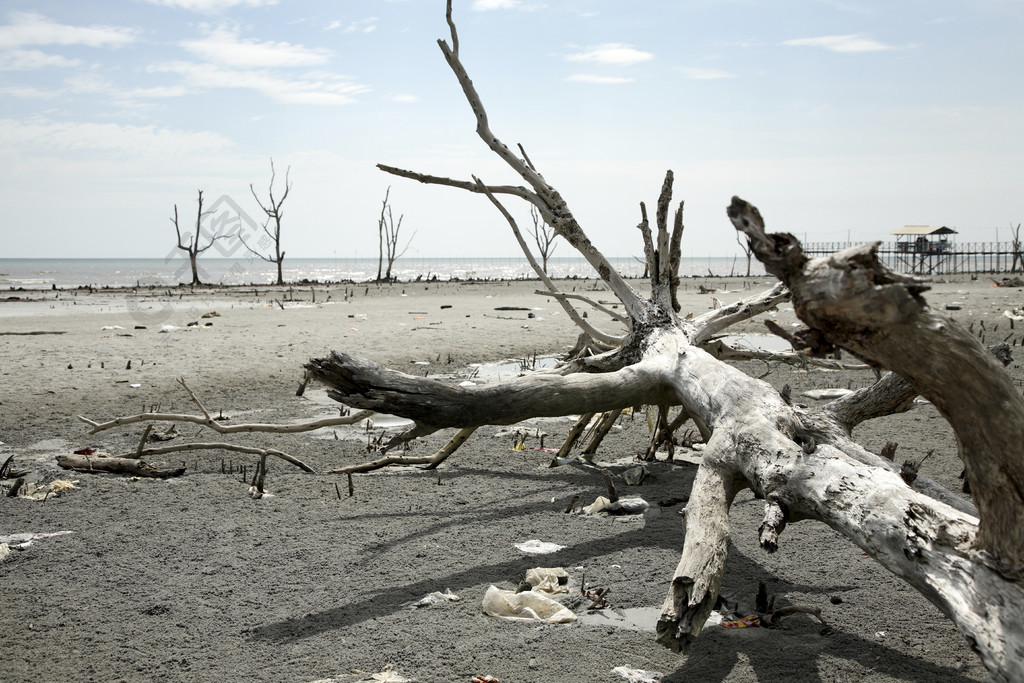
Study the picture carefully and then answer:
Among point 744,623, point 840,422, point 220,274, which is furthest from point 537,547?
point 220,274

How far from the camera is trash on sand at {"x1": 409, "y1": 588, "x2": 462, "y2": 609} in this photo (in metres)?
3.23

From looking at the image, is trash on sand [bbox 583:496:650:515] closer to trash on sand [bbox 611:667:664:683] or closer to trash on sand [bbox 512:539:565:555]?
trash on sand [bbox 512:539:565:555]

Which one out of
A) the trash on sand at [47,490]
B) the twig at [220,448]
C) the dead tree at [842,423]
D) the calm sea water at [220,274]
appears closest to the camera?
the dead tree at [842,423]

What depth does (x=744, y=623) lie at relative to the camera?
3.00 m

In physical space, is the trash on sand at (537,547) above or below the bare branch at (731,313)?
below

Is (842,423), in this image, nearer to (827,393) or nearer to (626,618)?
(626,618)

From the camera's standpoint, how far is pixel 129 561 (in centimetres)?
370

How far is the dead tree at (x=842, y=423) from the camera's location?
1.81 meters

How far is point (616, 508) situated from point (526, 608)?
137 centimetres

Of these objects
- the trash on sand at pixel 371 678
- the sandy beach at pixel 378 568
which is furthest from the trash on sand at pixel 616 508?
the trash on sand at pixel 371 678

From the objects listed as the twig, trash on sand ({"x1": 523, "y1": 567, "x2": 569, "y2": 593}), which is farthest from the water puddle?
the twig

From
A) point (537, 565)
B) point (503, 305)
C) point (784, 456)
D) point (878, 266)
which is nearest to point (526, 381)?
point (537, 565)

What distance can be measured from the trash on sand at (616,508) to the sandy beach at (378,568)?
3.7 inches

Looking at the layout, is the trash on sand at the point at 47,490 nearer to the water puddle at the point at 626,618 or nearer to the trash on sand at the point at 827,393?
the water puddle at the point at 626,618
